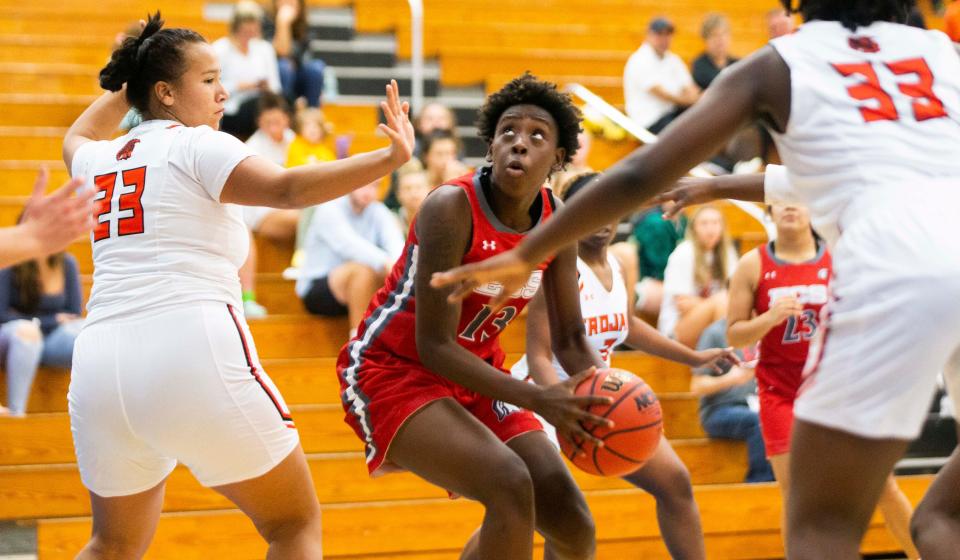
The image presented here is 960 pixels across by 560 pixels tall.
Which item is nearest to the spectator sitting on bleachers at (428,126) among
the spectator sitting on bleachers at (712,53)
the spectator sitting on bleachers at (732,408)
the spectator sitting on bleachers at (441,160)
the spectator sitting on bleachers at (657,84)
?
the spectator sitting on bleachers at (441,160)

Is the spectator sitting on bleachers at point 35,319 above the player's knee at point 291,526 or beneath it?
beneath

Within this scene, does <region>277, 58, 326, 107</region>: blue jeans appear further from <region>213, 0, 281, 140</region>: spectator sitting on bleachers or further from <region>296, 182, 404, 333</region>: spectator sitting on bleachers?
<region>296, 182, 404, 333</region>: spectator sitting on bleachers

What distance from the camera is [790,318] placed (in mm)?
5109

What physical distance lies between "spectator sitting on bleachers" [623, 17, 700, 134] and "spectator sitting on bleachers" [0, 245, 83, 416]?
4810 millimetres

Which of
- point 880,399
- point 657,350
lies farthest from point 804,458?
point 657,350

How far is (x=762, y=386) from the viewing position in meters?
5.14

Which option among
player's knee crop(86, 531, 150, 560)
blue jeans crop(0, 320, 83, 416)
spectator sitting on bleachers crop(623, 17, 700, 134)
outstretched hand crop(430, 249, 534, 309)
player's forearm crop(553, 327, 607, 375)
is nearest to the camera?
outstretched hand crop(430, 249, 534, 309)

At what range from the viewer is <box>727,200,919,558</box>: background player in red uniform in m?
5.00

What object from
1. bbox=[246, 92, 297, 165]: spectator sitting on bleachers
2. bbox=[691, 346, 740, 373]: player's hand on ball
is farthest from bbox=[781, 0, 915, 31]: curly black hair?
bbox=[246, 92, 297, 165]: spectator sitting on bleachers

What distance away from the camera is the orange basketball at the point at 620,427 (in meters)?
3.33

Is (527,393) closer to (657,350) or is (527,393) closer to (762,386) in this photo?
(657,350)

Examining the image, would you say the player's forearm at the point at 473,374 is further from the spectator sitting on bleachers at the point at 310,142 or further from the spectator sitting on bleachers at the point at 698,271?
the spectator sitting on bleachers at the point at 310,142

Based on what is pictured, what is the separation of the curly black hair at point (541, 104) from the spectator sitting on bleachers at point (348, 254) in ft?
8.91

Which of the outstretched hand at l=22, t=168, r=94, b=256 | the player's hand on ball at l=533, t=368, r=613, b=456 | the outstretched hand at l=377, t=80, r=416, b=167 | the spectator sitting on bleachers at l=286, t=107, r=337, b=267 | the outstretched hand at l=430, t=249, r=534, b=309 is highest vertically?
the outstretched hand at l=377, t=80, r=416, b=167
